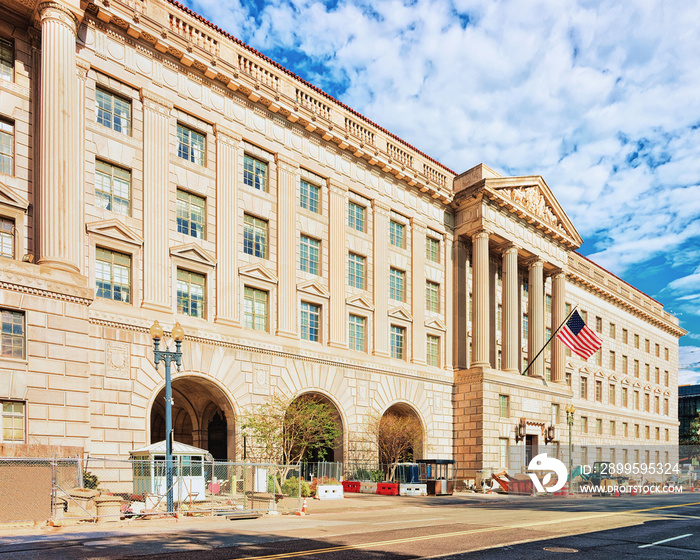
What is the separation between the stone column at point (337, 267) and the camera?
127ft

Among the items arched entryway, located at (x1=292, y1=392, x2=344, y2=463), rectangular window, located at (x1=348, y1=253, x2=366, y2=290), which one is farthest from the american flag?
arched entryway, located at (x1=292, y1=392, x2=344, y2=463)

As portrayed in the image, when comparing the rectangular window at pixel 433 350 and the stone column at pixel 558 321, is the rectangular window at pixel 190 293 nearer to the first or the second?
the rectangular window at pixel 433 350

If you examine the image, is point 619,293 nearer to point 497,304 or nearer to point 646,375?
point 646,375

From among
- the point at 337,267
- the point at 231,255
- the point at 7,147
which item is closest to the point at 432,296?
the point at 337,267

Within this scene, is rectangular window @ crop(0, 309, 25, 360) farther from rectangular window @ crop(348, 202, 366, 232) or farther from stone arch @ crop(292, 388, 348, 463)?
rectangular window @ crop(348, 202, 366, 232)

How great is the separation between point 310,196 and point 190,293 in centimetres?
1072

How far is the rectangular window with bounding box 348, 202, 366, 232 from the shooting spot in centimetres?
4138

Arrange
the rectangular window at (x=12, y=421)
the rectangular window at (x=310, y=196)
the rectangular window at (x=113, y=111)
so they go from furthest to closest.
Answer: the rectangular window at (x=310, y=196) → the rectangular window at (x=113, y=111) → the rectangular window at (x=12, y=421)

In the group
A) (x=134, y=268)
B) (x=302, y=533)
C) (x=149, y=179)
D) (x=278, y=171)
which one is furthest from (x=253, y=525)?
(x=278, y=171)

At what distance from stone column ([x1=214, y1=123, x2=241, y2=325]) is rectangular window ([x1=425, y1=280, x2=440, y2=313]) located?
17450mm

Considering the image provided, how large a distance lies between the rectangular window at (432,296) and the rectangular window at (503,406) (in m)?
7.88

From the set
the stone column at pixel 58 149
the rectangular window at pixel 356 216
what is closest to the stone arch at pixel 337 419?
the rectangular window at pixel 356 216

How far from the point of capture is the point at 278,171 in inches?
1432

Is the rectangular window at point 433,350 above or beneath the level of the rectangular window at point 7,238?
beneath
